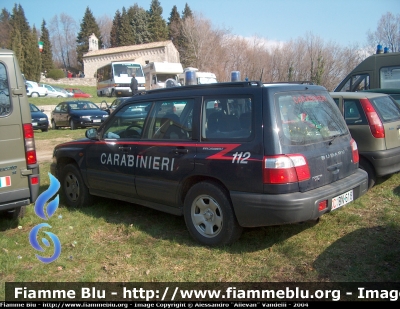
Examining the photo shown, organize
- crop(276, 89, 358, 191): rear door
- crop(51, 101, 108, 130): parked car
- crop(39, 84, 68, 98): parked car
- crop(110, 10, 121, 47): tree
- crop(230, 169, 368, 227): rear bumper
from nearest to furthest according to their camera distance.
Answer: crop(230, 169, 368, 227): rear bumper → crop(276, 89, 358, 191): rear door → crop(51, 101, 108, 130): parked car → crop(39, 84, 68, 98): parked car → crop(110, 10, 121, 47): tree

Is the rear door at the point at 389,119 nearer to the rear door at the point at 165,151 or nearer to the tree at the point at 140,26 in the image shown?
the rear door at the point at 165,151

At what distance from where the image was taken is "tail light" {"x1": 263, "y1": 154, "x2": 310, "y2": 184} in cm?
366

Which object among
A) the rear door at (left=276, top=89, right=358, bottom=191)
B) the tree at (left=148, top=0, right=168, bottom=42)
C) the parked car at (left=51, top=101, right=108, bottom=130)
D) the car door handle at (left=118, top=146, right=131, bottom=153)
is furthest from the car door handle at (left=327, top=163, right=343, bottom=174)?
the tree at (left=148, top=0, right=168, bottom=42)

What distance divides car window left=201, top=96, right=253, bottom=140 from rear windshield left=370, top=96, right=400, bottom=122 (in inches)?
119

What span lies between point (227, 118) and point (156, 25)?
Result: 82209mm

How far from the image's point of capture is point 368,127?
5.91 metres

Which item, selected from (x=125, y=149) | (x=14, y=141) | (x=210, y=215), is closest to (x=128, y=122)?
(x=125, y=149)

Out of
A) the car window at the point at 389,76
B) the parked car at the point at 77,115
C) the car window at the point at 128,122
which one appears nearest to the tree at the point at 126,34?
the parked car at the point at 77,115

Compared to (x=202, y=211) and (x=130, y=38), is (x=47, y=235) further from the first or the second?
(x=130, y=38)

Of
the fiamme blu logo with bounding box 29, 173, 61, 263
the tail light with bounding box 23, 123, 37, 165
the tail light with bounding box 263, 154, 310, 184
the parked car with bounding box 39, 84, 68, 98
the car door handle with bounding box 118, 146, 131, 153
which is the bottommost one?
the fiamme blu logo with bounding box 29, 173, 61, 263

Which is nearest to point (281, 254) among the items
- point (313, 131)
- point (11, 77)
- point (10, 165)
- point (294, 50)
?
point (313, 131)

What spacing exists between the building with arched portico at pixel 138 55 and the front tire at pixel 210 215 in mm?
57097

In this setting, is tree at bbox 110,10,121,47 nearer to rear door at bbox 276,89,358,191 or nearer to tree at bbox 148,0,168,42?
tree at bbox 148,0,168,42

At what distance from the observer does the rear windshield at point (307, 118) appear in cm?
385
